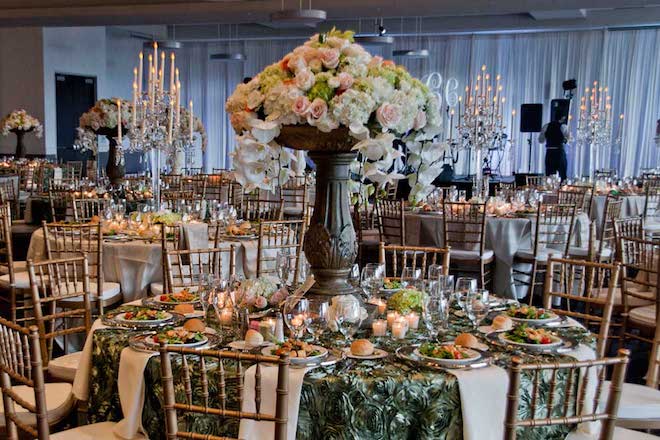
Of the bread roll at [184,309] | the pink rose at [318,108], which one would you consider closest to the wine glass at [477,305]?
the pink rose at [318,108]

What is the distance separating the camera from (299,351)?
8.49 ft

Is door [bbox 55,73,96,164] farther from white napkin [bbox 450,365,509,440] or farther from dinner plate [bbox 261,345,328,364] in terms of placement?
white napkin [bbox 450,365,509,440]

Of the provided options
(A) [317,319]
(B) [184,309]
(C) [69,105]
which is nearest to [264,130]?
(A) [317,319]

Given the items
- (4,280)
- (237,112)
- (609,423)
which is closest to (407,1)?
(4,280)

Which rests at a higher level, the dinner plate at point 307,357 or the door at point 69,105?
the door at point 69,105

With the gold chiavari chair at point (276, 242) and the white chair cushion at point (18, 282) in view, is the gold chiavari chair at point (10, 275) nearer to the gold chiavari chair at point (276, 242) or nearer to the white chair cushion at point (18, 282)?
the white chair cushion at point (18, 282)

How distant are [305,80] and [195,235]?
3.52 meters

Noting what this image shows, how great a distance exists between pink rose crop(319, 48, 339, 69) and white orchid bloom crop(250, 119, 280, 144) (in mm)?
291

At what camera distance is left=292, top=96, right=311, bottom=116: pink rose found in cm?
272

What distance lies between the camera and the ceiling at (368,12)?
1269cm

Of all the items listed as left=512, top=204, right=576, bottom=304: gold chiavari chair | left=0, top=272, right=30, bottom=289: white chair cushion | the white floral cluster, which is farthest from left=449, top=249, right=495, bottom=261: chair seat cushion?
the white floral cluster

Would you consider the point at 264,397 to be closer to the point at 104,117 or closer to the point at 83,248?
the point at 83,248

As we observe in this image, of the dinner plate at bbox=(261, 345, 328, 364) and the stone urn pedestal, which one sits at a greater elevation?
the stone urn pedestal

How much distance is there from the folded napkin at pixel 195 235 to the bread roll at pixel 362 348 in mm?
3451
